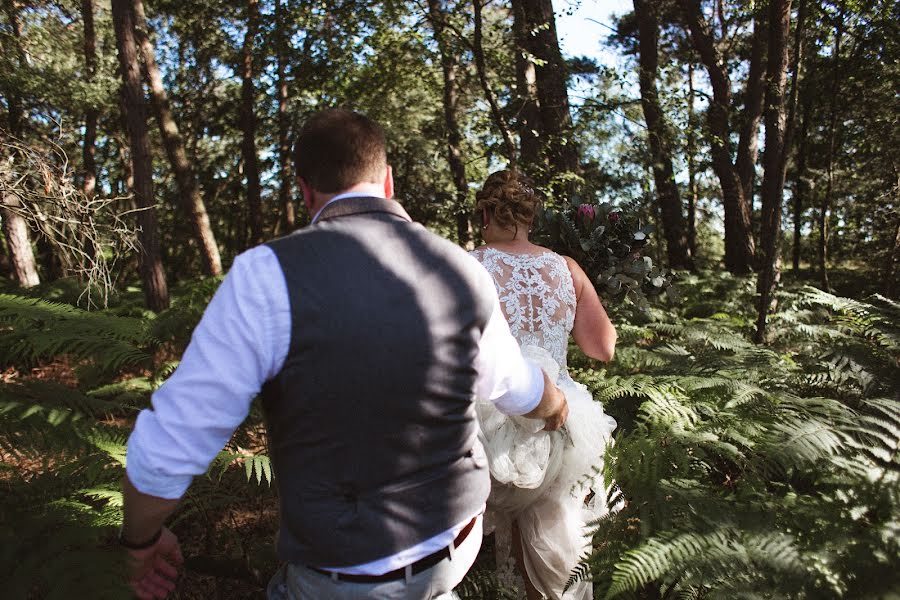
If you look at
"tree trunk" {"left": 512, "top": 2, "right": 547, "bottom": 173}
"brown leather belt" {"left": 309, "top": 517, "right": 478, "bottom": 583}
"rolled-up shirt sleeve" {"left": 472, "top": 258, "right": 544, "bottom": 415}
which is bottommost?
"brown leather belt" {"left": 309, "top": 517, "right": 478, "bottom": 583}

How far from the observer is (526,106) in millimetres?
7727

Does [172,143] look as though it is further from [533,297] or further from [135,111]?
[533,297]

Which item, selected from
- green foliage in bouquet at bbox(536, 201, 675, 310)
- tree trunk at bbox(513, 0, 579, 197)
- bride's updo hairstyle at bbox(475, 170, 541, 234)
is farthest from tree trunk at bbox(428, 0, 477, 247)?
bride's updo hairstyle at bbox(475, 170, 541, 234)

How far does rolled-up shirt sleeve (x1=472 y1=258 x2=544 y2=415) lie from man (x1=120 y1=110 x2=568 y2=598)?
0.01 meters

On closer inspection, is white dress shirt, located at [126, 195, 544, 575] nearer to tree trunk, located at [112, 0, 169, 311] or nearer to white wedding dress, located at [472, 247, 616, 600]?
white wedding dress, located at [472, 247, 616, 600]

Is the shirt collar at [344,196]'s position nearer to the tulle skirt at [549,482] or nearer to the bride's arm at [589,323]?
the tulle skirt at [549,482]

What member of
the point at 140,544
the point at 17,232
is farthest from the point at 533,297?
the point at 17,232

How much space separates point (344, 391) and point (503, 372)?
0.65 m

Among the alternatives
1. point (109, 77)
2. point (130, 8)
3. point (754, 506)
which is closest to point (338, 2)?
point (130, 8)

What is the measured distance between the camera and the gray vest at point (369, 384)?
1.39 meters

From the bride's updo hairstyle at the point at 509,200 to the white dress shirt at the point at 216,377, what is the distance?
2.04 meters

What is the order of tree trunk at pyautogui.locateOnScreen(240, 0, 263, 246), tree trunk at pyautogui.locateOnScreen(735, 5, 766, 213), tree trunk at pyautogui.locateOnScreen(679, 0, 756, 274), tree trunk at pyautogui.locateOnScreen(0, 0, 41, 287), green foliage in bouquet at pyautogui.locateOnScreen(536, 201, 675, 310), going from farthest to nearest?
tree trunk at pyautogui.locateOnScreen(240, 0, 263, 246) → tree trunk at pyautogui.locateOnScreen(735, 5, 766, 213) → tree trunk at pyautogui.locateOnScreen(679, 0, 756, 274) → tree trunk at pyautogui.locateOnScreen(0, 0, 41, 287) → green foliage in bouquet at pyautogui.locateOnScreen(536, 201, 675, 310)

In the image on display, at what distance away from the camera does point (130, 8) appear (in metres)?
8.36

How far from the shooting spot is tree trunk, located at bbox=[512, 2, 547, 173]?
23.7 feet
